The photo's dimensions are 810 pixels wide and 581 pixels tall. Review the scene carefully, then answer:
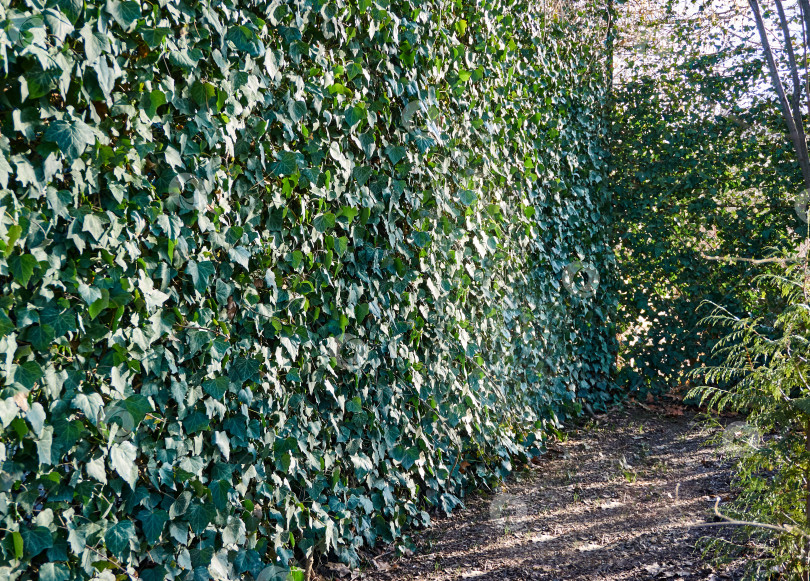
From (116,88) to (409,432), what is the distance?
199cm

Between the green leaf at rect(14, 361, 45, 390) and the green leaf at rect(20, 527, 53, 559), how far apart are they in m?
0.37

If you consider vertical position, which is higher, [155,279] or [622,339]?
[155,279]

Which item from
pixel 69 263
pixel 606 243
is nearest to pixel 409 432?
pixel 69 263

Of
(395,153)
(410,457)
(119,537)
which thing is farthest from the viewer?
(410,457)

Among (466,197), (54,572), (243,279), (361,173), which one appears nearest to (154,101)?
(243,279)

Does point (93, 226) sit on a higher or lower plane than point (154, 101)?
lower

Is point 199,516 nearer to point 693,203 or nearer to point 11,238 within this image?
point 11,238

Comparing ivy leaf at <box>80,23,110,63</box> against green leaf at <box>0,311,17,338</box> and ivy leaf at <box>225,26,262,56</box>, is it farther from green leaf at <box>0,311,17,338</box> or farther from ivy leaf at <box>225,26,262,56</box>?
green leaf at <box>0,311,17,338</box>

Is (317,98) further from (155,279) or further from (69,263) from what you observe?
(69,263)

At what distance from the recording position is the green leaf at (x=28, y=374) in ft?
5.01

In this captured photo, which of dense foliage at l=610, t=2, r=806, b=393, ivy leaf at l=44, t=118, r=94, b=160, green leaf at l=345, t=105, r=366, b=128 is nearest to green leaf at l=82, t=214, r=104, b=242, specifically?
ivy leaf at l=44, t=118, r=94, b=160

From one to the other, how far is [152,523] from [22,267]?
0.85 metres

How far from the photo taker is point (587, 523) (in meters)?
3.27

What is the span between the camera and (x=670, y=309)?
19.1ft
